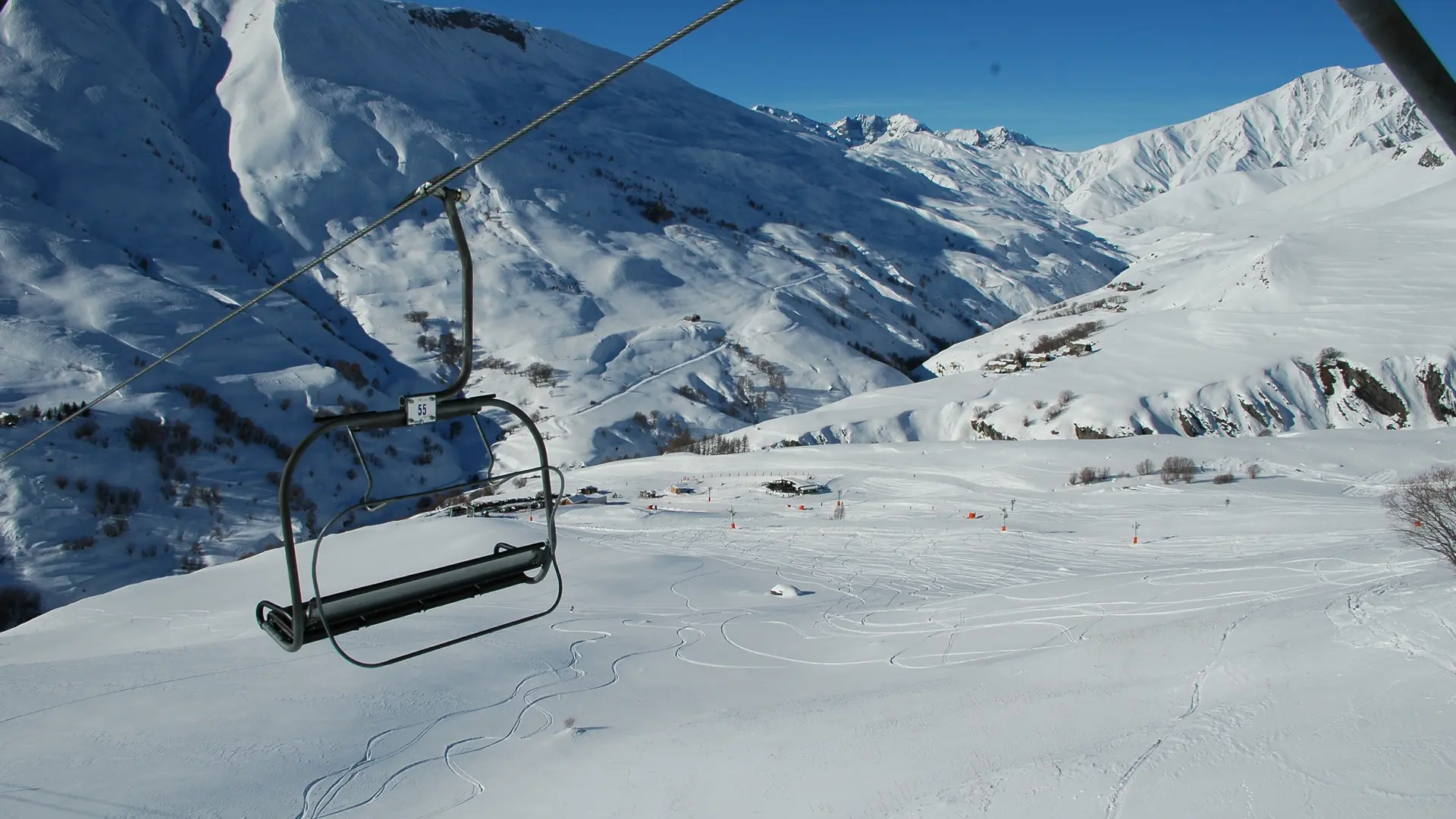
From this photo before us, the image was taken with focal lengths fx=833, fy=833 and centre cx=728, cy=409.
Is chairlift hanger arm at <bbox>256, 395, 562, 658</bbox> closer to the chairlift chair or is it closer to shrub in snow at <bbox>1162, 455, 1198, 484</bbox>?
the chairlift chair

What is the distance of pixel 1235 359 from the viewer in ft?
171

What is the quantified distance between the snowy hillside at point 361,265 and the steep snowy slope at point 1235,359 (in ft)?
42.7

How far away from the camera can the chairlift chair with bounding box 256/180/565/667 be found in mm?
3678

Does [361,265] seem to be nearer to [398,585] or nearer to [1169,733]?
[1169,733]

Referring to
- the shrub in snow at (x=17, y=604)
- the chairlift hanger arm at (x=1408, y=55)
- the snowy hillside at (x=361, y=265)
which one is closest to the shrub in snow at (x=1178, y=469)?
the snowy hillside at (x=361, y=265)

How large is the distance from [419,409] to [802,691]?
10.8 metres

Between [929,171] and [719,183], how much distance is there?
99.2 meters

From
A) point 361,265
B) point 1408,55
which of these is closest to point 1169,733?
point 1408,55

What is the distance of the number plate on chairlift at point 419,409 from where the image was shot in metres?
3.66

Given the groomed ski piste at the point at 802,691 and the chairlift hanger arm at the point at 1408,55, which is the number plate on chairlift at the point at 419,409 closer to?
the chairlift hanger arm at the point at 1408,55

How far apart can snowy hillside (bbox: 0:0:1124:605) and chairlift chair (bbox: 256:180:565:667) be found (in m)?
40.5

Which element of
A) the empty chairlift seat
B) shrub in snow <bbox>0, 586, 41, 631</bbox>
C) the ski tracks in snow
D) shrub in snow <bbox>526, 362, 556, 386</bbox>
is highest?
shrub in snow <bbox>526, 362, 556, 386</bbox>

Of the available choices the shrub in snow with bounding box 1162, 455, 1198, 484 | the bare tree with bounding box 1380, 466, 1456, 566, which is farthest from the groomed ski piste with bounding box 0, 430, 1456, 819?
the shrub in snow with bounding box 1162, 455, 1198, 484

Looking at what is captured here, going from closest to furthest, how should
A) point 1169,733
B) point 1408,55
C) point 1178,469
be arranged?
A: point 1408,55, point 1169,733, point 1178,469
